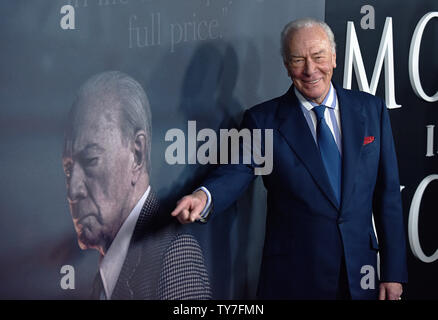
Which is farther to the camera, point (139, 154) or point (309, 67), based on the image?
point (139, 154)

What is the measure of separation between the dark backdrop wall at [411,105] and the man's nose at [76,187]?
3.59ft

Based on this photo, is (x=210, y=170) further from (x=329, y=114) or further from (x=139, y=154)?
(x=329, y=114)

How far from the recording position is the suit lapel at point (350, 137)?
185 centimetres

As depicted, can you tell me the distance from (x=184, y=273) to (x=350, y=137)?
0.75 metres

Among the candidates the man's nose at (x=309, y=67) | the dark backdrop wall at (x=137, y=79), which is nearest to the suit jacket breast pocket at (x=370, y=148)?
the man's nose at (x=309, y=67)

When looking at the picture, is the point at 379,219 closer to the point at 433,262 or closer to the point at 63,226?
the point at 433,262

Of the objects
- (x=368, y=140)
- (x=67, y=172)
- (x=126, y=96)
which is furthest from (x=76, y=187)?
(x=368, y=140)

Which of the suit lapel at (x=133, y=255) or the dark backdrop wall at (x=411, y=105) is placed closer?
the suit lapel at (x=133, y=255)

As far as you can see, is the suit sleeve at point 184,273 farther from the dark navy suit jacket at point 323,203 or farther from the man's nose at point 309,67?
the man's nose at point 309,67

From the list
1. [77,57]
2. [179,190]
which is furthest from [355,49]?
[77,57]

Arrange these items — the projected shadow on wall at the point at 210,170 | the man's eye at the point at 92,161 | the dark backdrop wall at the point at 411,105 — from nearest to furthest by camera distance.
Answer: the man's eye at the point at 92,161 < the projected shadow on wall at the point at 210,170 < the dark backdrop wall at the point at 411,105

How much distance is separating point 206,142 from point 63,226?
59cm

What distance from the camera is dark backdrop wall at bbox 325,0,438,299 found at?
2.35 m

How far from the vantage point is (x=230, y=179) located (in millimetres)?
1916
